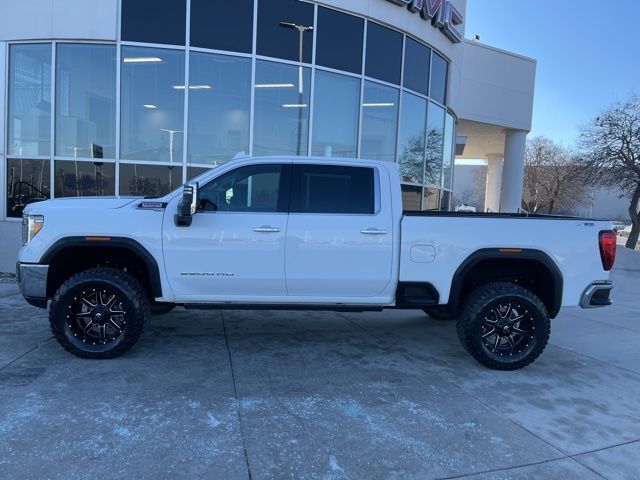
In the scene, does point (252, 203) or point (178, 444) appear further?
point (252, 203)

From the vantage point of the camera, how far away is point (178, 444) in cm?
320

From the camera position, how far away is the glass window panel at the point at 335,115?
10867 mm

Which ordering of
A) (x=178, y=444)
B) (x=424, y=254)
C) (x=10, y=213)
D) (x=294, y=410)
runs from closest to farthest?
(x=178, y=444)
(x=294, y=410)
(x=424, y=254)
(x=10, y=213)

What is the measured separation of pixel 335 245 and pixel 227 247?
1.02m

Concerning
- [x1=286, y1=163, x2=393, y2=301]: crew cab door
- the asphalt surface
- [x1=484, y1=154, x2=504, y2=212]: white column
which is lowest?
the asphalt surface

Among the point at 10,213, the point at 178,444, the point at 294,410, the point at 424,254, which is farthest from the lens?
the point at 10,213

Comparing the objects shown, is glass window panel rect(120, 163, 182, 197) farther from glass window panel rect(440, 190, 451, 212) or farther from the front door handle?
glass window panel rect(440, 190, 451, 212)

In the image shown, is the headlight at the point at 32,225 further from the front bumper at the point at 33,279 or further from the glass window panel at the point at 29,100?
the glass window panel at the point at 29,100

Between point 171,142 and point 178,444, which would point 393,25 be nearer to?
point 171,142

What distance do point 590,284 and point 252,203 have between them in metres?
3.40

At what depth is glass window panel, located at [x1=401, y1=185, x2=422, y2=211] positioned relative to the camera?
40.1ft

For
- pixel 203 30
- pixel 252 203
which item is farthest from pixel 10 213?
pixel 252 203

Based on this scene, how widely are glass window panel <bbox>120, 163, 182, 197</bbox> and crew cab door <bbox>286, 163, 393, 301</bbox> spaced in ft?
18.4

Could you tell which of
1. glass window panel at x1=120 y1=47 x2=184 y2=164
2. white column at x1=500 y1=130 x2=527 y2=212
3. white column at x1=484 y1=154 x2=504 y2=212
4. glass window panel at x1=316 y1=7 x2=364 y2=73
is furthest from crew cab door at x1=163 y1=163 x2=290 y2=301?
white column at x1=484 y1=154 x2=504 y2=212
